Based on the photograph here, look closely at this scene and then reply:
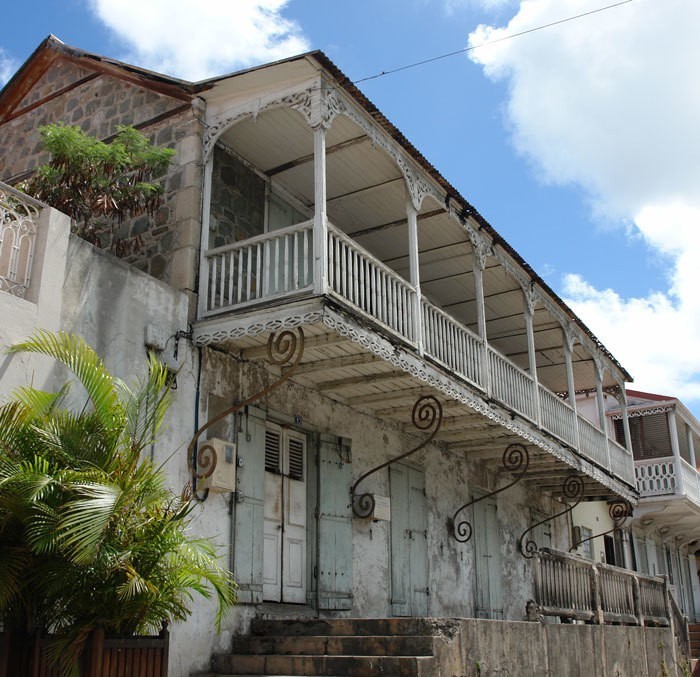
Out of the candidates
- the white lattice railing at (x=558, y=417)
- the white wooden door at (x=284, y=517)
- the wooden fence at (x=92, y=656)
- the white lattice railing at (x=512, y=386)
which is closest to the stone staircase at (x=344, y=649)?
the white wooden door at (x=284, y=517)

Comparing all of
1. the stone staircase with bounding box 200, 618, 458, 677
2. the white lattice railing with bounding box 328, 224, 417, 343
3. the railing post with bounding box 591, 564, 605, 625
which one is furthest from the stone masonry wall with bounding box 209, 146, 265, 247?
the railing post with bounding box 591, 564, 605, 625

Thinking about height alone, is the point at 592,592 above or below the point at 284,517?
below

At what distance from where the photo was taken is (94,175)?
9.55m

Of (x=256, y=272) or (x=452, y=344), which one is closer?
(x=256, y=272)

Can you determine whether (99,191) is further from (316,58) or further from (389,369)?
(389,369)

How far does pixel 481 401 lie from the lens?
38.7ft

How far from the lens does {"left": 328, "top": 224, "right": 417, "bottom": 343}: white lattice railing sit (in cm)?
914

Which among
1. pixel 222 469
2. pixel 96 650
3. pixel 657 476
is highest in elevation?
pixel 657 476

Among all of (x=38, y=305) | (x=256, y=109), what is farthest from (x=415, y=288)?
(x=38, y=305)

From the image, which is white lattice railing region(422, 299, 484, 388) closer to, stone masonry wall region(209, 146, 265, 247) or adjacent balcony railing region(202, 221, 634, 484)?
adjacent balcony railing region(202, 221, 634, 484)

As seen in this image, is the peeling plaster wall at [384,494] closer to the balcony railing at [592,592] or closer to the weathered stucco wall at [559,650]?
the balcony railing at [592,592]

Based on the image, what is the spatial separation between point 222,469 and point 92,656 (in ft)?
11.3

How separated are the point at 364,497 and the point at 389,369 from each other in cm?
204

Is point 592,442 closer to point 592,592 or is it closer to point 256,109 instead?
point 592,592
